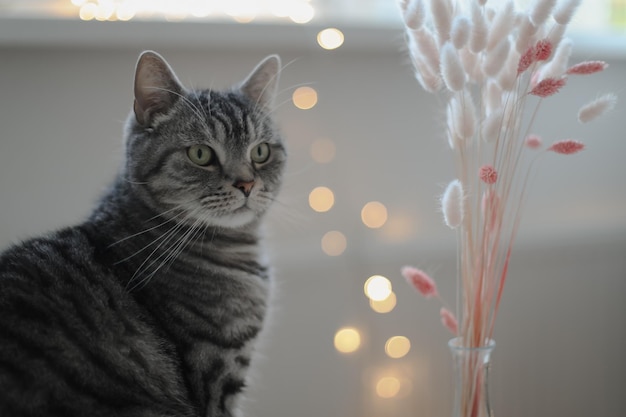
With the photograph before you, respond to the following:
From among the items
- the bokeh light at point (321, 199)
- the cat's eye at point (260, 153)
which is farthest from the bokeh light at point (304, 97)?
the cat's eye at point (260, 153)

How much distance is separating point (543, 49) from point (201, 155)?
0.52m

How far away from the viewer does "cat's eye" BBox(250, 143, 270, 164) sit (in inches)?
41.9

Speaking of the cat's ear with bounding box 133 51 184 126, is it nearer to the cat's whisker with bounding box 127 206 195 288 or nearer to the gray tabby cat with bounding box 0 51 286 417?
the gray tabby cat with bounding box 0 51 286 417

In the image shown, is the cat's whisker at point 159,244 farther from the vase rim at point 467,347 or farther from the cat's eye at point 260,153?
the vase rim at point 467,347

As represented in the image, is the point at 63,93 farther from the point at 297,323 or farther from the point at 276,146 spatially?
the point at 297,323

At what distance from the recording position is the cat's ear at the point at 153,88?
3.15 feet

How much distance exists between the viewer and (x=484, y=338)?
104 cm

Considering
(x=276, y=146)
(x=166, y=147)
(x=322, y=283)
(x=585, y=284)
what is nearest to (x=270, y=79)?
(x=276, y=146)

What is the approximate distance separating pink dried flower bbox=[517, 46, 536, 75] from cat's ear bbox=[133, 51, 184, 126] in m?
0.50

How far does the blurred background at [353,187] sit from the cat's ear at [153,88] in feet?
1.01

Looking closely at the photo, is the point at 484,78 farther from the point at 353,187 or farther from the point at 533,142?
the point at 353,187

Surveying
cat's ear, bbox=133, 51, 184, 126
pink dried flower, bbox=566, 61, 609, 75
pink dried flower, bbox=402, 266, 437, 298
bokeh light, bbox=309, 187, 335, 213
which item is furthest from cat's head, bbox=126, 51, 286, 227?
pink dried flower, bbox=566, 61, 609, 75

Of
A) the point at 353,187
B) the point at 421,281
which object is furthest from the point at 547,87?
the point at 353,187

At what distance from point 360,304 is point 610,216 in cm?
62
